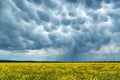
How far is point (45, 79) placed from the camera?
585 inches

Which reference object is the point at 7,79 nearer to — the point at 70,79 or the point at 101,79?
the point at 70,79

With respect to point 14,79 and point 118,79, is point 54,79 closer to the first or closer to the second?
point 14,79

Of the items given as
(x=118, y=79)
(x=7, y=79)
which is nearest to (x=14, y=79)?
(x=7, y=79)

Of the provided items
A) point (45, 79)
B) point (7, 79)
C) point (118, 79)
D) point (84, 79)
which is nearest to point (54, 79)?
point (45, 79)

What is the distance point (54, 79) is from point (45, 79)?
1.75ft

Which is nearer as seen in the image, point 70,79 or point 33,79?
point 70,79

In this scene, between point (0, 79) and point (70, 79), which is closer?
point (70, 79)

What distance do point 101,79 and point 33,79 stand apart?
4.00 m

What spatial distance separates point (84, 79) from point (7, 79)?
451cm

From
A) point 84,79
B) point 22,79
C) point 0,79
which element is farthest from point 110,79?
point 0,79

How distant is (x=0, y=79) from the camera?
14.9 metres

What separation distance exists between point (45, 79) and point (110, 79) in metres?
3.91

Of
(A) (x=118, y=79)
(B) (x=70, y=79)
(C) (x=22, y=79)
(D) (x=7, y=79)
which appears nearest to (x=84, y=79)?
(B) (x=70, y=79)

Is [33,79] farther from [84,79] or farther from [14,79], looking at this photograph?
[84,79]
